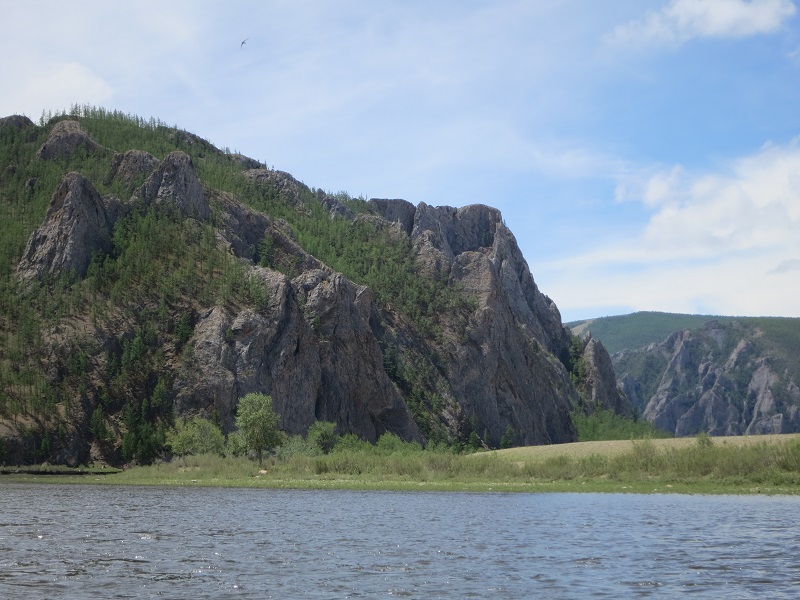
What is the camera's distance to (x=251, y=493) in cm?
7850

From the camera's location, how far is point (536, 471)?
91.7m

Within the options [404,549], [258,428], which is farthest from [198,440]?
[404,549]

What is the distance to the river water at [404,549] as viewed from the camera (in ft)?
90.1

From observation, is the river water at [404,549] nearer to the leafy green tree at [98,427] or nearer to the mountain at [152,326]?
the leafy green tree at [98,427]

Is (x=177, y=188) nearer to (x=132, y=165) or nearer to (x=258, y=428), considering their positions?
(x=132, y=165)

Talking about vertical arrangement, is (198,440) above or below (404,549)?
above

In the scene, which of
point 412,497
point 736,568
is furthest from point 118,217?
point 736,568

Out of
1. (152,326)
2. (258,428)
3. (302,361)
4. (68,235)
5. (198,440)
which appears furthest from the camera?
(302,361)

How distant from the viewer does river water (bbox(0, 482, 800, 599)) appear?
90.1 ft

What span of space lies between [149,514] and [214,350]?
325ft

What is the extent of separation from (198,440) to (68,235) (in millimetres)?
59675

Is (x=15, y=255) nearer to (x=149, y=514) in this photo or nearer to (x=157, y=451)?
(x=157, y=451)

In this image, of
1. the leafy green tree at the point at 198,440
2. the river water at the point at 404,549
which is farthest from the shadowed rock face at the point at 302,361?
the river water at the point at 404,549

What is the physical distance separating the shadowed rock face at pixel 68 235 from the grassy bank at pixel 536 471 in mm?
60314
